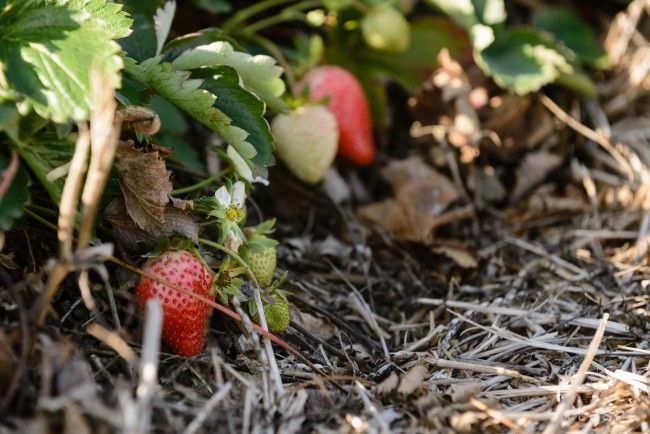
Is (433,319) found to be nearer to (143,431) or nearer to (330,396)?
(330,396)

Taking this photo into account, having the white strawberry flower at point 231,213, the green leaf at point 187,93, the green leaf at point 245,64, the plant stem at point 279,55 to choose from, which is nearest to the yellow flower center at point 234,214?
the white strawberry flower at point 231,213

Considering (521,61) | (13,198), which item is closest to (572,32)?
(521,61)

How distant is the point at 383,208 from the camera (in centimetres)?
181

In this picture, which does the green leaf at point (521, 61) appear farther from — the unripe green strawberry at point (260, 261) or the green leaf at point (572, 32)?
the unripe green strawberry at point (260, 261)

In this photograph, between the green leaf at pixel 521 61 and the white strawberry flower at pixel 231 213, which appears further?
the green leaf at pixel 521 61

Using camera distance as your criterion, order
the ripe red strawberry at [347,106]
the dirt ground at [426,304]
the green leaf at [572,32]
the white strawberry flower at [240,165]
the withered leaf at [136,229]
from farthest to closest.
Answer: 1. the green leaf at [572,32]
2. the ripe red strawberry at [347,106]
3. the white strawberry flower at [240,165]
4. the withered leaf at [136,229]
5. the dirt ground at [426,304]

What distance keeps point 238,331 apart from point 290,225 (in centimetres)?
50

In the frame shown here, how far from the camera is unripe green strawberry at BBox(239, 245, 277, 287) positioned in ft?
4.21

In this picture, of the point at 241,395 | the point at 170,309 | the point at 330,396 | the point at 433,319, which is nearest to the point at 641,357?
the point at 433,319

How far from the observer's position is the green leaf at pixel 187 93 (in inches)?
45.9

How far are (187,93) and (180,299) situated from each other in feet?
1.05

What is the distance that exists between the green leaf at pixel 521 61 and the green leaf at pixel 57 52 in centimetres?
96

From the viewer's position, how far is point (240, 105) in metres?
1.25

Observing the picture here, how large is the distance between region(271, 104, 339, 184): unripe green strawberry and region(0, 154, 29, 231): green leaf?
63 centimetres
